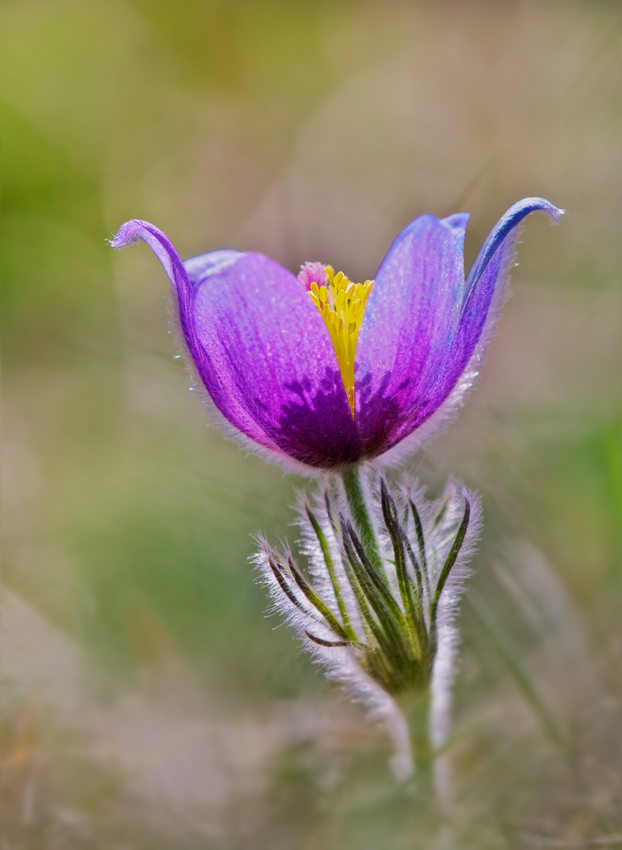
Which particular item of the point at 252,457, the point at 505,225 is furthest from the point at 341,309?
the point at 252,457

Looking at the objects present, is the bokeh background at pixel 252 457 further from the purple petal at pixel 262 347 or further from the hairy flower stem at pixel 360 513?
the purple petal at pixel 262 347

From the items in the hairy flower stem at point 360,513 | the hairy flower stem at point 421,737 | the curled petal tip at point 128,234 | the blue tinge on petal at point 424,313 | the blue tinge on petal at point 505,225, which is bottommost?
the hairy flower stem at point 421,737

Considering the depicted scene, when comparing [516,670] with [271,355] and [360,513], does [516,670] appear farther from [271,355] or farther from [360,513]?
[271,355]

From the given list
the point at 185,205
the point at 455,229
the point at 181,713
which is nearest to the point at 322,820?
the point at 181,713

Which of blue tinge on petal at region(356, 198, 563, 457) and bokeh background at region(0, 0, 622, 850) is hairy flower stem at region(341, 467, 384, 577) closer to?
blue tinge on petal at region(356, 198, 563, 457)

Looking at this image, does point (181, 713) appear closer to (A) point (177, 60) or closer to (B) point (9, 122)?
(B) point (9, 122)

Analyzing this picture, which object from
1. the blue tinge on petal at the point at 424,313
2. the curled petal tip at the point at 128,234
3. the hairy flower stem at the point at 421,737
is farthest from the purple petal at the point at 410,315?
the hairy flower stem at the point at 421,737
